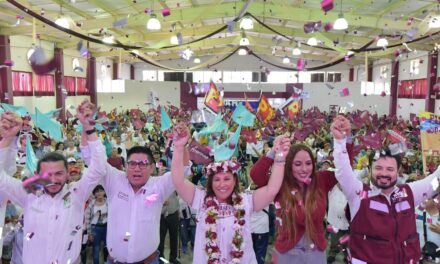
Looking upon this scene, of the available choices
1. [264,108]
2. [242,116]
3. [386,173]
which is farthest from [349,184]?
[264,108]

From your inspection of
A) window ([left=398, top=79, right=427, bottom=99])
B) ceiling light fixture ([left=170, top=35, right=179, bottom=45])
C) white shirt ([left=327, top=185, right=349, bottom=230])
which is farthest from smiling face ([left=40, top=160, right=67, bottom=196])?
window ([left=398, top=79, right=427, bottom=99])

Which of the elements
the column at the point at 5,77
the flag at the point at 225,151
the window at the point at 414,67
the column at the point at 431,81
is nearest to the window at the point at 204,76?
the window at the point at 414,67

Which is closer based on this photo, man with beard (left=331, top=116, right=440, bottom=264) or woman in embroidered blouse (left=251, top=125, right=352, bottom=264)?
man with beard (left=331, top=116, right=440, bottom=264)

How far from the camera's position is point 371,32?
15.2 meters

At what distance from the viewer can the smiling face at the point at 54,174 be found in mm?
2385

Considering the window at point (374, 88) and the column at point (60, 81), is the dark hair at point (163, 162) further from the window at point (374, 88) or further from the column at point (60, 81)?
the window at point (374, 88)

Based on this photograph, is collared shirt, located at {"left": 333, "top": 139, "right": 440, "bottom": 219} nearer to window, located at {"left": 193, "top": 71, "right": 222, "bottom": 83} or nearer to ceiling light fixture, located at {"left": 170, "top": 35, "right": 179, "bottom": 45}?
ceiling light fixture, located at {"left": 170, "top": 35, "right": 179, "bottom": 45}

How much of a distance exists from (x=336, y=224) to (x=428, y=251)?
1.00 meters

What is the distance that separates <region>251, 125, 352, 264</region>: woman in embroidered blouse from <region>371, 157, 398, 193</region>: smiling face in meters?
0.29

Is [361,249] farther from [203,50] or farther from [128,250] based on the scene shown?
[203,50]

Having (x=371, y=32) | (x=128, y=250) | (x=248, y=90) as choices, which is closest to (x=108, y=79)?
(x=248, y=90)

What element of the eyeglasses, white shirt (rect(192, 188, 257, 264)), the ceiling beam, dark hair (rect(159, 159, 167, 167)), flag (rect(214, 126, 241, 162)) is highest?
the ceiling beam

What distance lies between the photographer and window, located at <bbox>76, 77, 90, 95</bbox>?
19.7 m

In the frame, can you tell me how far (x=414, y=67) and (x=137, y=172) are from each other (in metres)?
18.4
